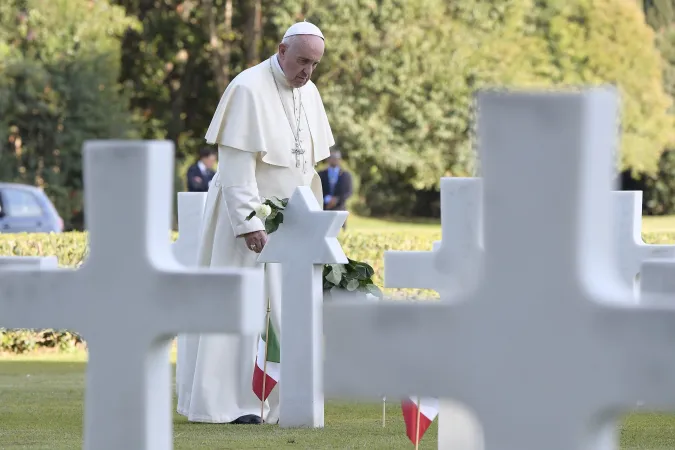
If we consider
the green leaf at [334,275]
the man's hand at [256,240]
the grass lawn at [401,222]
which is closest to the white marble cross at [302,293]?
the green leaf at [334,275]

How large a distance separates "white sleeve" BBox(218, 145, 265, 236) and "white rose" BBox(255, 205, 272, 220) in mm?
572

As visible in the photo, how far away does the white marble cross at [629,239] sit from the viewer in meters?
8.12

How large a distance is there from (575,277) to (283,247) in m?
4.87

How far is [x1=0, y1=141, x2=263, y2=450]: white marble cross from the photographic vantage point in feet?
10.1

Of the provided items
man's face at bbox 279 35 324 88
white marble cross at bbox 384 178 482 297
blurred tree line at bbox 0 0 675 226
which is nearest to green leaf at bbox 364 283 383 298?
man's face at bbox 279 35 324 88

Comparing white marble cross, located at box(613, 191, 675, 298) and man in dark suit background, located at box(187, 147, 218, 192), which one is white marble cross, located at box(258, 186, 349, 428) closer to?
white marble cross, located at box(613, 191, 675, 298)

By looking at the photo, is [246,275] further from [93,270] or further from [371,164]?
[371,164]

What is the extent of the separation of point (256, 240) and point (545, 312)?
567 cm

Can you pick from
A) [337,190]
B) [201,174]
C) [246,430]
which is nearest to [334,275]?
[246,430]

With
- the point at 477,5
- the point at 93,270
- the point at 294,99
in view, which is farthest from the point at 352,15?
the point at 93,270

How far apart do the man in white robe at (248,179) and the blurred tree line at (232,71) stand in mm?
27400

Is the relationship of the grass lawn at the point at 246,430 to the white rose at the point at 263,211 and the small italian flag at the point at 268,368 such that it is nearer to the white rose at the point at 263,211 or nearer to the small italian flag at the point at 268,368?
the small italian flag at the point at 268,368

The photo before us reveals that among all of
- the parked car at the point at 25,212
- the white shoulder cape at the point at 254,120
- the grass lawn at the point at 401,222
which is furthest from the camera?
the grass lawn at the point at 401,222

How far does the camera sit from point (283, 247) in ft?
24.4
